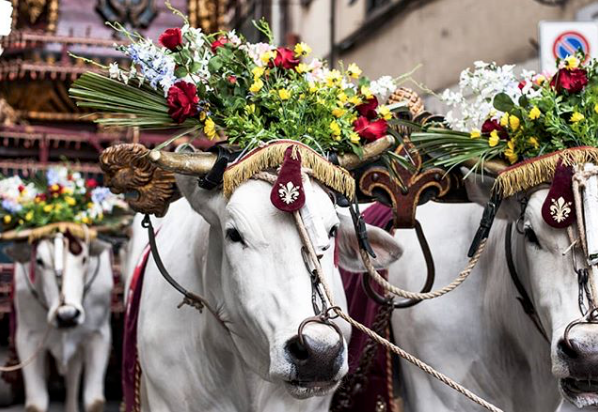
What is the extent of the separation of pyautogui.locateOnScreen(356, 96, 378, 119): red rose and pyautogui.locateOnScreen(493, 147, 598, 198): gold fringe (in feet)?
1.85

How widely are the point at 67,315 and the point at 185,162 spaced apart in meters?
4.22

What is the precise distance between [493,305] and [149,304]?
1.46m

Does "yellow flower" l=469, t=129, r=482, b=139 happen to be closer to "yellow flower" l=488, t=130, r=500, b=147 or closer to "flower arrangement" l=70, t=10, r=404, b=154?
"yellow flower" l=488, t=130, r=500, b=147

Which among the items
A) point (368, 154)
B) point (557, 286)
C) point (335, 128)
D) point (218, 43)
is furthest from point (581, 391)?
point (218, 43)

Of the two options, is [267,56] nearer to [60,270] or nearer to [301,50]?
[301,50]

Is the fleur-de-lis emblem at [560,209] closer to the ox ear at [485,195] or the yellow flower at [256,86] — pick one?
the ox ear at [485,195]

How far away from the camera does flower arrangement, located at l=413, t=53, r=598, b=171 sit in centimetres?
401

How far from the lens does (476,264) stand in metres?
4.45

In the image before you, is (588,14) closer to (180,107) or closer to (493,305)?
(493,305)

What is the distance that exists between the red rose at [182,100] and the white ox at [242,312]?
245 mm

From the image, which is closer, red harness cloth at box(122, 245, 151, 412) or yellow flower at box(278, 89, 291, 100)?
yellow flower at box(278, 89, 291, 100)

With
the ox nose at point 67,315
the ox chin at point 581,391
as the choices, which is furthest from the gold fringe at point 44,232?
the ox chin at point 581,391

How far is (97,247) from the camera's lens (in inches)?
324

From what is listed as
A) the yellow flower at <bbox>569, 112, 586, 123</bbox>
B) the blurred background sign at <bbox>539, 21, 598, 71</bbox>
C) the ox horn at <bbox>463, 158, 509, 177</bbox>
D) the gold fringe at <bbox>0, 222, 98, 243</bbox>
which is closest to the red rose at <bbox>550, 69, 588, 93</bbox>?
the yellow flower at <bbox>569, 112, 586, 123</bbox>
